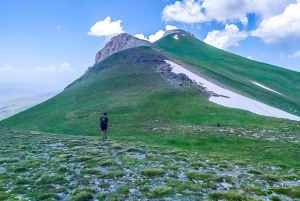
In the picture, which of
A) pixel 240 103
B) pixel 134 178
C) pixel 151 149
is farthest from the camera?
pixel 240 103

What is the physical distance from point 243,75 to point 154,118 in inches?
3458

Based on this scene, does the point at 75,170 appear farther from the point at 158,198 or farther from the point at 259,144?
the point at 259,144

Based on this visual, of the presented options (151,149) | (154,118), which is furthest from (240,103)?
(151,149)

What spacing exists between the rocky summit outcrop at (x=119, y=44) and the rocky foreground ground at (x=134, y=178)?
12116 centimetres

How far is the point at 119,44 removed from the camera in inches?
6393

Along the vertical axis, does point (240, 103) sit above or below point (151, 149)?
above

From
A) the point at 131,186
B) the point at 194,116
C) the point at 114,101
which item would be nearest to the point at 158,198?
the point at 131,186

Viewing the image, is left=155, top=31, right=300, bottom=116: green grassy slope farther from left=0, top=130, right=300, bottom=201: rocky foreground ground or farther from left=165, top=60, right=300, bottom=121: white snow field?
left=0, top=130, right=300, bottom=201: rocky foreground ground

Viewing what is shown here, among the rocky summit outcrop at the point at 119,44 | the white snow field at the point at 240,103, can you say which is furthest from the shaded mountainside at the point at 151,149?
the rocky summit outcrop at the point at 119,44

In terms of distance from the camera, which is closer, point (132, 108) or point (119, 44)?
point (132, 108)

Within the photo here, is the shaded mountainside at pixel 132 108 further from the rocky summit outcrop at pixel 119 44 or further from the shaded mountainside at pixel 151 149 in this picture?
the rocky summit outcrop at pixel 119 44

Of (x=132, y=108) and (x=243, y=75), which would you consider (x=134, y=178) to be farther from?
(x=243, y=75)

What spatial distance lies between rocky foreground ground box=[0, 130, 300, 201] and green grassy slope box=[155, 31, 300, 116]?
61.7m

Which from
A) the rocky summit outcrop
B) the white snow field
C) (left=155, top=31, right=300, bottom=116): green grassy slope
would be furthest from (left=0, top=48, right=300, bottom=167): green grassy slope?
Answer: the rocky summit outcrop
